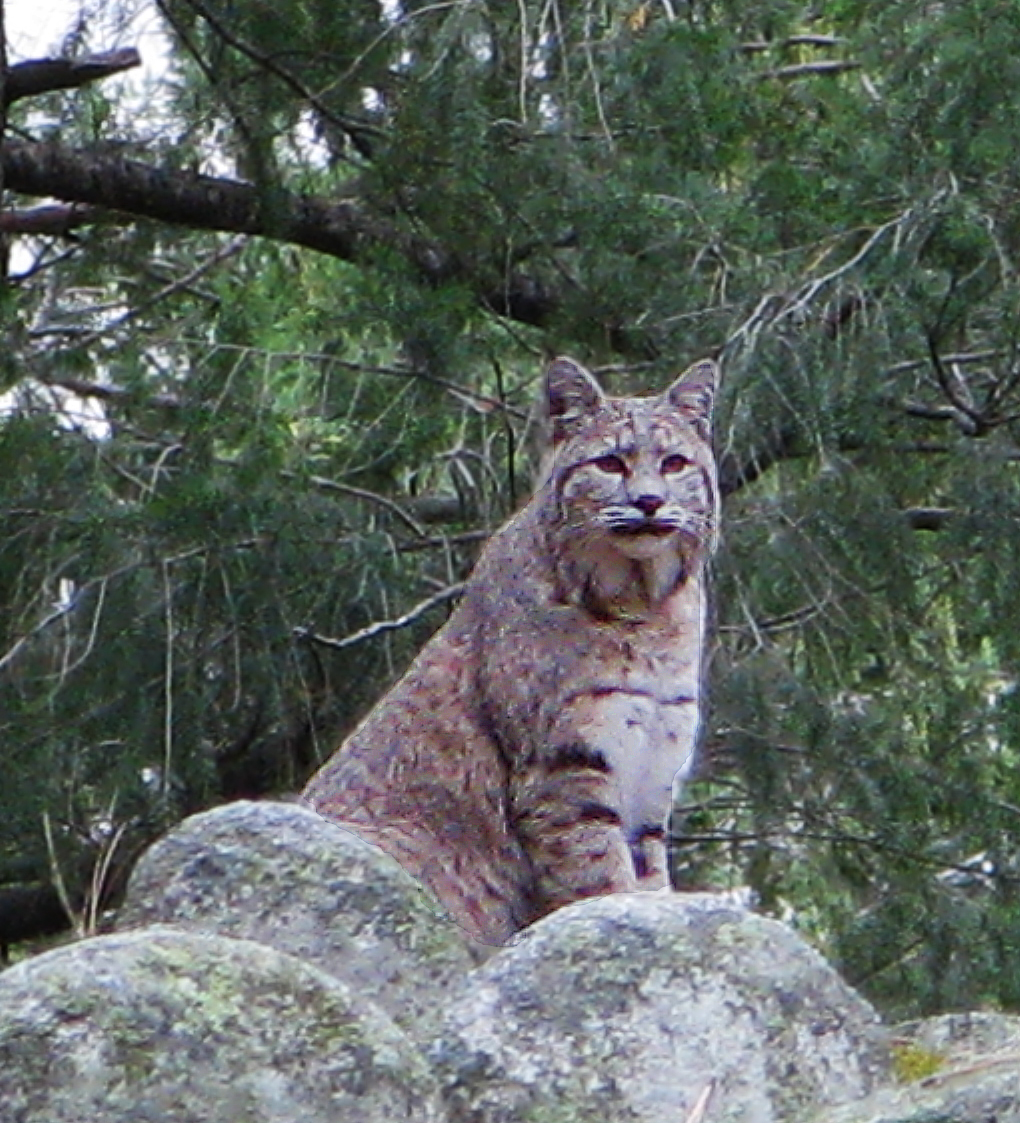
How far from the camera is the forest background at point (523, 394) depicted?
37.3 feet

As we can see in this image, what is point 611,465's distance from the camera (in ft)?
22.7

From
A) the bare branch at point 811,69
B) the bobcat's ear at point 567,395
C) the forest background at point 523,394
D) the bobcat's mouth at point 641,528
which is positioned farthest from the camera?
the bare branch at point 811,69

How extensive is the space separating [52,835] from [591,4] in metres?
4.04

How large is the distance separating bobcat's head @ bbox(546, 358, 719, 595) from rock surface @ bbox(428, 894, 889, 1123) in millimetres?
3233

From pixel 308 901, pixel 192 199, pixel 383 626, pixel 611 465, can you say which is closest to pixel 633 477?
pixel 611 465

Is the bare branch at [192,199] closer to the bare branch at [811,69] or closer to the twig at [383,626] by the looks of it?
the twig at [383,626]

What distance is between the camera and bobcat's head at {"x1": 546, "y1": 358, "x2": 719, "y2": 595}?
6891 mm

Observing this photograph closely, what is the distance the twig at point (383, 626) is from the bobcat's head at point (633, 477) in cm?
419

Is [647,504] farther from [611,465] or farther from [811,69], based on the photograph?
[811,69]

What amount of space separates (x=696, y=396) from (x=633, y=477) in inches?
13.3

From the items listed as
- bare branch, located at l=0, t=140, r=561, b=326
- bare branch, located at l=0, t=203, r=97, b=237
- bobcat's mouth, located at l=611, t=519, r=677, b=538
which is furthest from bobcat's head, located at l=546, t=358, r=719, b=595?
bare branch, located at l=0, t=203, r=97, b=237

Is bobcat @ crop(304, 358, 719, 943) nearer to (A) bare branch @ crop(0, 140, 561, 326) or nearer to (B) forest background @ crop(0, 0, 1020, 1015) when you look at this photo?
(B) forest background @ crop(0, 0, 1020, 1015)

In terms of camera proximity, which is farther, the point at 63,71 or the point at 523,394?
the point at 523,394

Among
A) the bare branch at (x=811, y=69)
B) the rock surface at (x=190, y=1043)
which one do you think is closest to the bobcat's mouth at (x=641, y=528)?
the rock surface at (x=190, y=1043)
